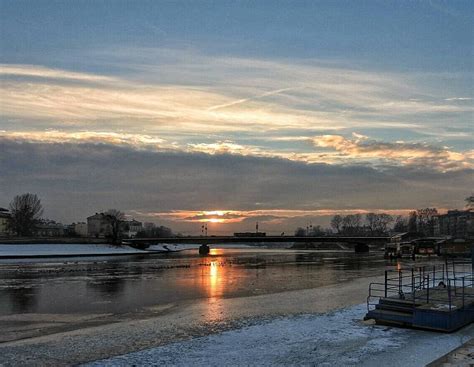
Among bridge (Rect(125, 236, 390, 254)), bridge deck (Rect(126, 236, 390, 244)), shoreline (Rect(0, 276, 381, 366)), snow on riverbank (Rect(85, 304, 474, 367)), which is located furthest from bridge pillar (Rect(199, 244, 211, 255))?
snow on riverbank (Rect(85, 304, 474, 367))

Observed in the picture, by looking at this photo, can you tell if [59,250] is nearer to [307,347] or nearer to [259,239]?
[259,239]

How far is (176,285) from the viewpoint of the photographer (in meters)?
40.0

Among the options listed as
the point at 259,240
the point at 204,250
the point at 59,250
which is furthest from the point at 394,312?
the point at 259,240

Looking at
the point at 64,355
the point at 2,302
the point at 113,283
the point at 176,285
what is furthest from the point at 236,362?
the point at 113,283

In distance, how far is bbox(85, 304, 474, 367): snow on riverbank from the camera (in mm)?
14453

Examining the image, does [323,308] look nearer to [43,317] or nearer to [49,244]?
[43,317]

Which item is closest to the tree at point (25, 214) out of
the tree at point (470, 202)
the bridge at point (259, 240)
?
the bridge at point (259, 240)

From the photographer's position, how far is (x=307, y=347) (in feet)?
53.6

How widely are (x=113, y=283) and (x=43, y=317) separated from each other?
17.9 m

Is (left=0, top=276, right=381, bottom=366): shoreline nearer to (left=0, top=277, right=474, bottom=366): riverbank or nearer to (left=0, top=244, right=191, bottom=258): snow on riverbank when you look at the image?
(left=0, top=277, right=474, bottom=366): riverbank

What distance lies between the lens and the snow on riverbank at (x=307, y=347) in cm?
1445

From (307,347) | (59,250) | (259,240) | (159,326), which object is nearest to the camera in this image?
(307,347)

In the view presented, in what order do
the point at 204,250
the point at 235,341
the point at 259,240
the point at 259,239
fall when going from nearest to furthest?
the point at 235,341, the point at 204,250, the point at 259,239, the point at 259,240

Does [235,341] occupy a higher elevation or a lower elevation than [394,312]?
lower
